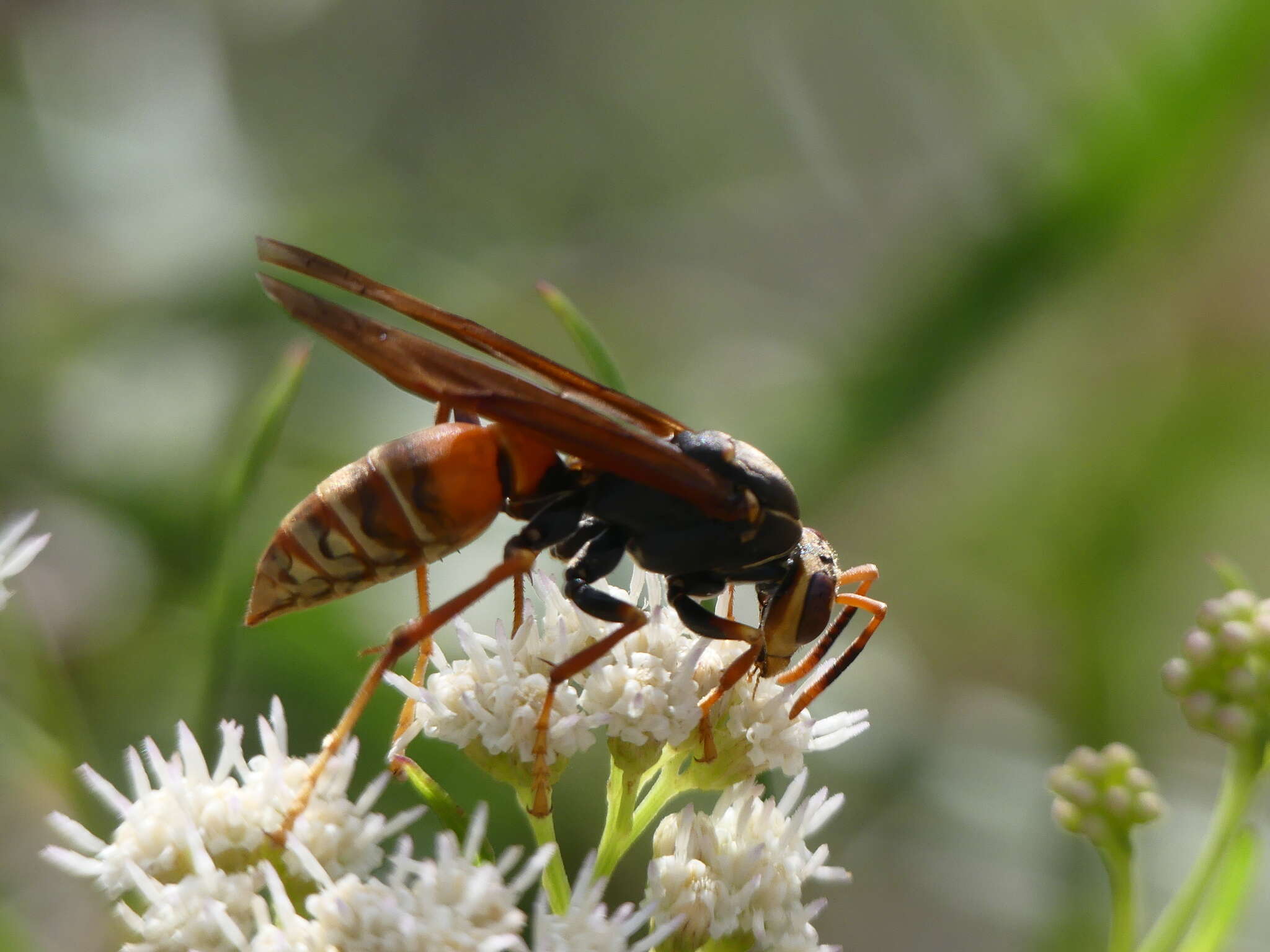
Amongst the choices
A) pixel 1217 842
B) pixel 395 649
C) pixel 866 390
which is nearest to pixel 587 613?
pixel 395 649

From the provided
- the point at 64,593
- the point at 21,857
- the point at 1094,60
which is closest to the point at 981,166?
the point at 1094,60

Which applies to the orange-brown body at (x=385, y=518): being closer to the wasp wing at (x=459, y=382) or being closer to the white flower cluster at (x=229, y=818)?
the wasp wing at (x=459, y=382)

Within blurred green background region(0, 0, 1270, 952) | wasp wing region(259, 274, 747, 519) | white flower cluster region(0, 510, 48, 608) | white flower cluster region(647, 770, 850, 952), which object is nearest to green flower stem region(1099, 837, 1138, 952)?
white flower cluster region(647, 770, 850, 952)

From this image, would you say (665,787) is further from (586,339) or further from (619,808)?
(586,339)

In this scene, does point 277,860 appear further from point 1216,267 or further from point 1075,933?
point 1216,267

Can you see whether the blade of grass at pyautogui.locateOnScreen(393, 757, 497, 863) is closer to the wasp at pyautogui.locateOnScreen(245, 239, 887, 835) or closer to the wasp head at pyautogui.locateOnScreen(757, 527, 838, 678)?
the wasp at pyautogui.locateOnScreen(245, 239, 887, 835)

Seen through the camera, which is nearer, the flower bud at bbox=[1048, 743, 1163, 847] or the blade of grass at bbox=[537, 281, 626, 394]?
the flower bud at bbox=[1048, 743, 1163, 847]

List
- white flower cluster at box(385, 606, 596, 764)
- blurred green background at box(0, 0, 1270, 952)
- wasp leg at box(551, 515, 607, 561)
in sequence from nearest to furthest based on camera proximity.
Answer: white flower cluster at box(385, 606, 596, 764) → wasp leg at box(551, 515, 607, 561) → blurred green background at box(0, 0, 1270, 952)

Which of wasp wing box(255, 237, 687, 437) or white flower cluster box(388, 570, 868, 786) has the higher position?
wasp wing box(255, 237, 687, 437)
